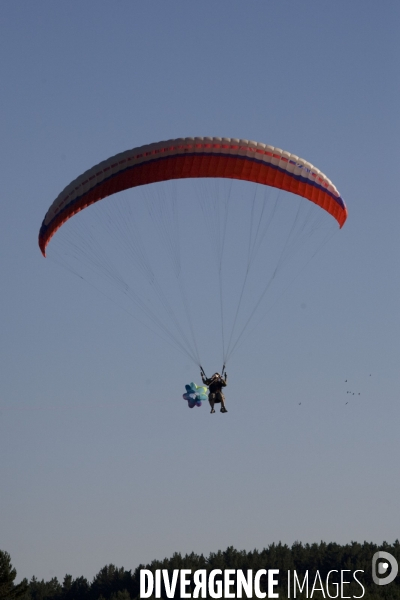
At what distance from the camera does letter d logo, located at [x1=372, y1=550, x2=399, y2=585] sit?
77375mm

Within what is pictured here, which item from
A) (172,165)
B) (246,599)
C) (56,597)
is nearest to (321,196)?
(172,165)

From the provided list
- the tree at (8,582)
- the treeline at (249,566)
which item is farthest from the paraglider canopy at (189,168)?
the treeline at (249,566)

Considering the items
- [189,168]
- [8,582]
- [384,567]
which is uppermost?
[189,168]

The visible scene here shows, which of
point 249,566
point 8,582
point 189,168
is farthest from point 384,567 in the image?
point 189,168

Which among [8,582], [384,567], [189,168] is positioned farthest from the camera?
[384,567]

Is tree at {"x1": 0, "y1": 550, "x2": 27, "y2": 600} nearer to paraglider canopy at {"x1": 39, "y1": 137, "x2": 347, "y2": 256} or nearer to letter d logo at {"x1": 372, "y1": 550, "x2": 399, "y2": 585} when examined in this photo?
letter d logo at {"x1": 372, "y1": 550, "x2": 399, "y2": 585}

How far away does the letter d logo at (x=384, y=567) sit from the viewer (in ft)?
254

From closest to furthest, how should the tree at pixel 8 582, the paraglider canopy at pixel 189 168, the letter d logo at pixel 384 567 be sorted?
the paraglider canopy at pixel 189 168 → the tree at pixel 8 582 → the letter d logo at pixel 384 567

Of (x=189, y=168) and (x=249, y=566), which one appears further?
(x=249, y=566)

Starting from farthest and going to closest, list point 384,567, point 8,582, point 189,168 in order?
point 384,567 < point 8,582 < point 189,168

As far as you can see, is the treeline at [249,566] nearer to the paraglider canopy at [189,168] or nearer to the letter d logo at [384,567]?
the letter d logo at [384,567]

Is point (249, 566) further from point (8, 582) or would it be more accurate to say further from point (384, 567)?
point (8, 582)

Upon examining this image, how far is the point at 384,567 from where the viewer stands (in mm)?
83062

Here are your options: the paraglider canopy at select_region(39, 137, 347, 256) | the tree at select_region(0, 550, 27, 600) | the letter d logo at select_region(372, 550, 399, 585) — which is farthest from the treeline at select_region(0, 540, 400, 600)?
the paraglider canopy at select_region(39, 137, 347, 256)
